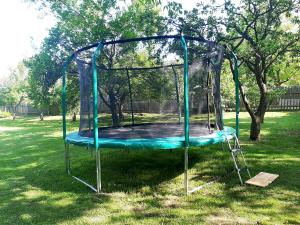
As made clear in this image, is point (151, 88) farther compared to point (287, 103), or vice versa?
point (287, 103)

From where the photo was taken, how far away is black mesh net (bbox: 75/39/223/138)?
508 cm

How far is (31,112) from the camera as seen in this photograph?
2617cm

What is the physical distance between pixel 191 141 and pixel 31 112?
79.9 ft

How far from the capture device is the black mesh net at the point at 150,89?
16.7 feet

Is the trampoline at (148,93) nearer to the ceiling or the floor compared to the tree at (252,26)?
nearer to the floor

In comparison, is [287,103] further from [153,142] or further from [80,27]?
[153,142]

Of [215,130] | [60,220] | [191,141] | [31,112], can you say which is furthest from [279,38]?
[31,112]

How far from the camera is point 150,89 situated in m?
6.29

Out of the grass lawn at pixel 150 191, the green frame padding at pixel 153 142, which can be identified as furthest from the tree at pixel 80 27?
the green frame padding at pixel 153 142

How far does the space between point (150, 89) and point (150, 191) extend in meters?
2.63

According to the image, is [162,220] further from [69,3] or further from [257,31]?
[69,3]

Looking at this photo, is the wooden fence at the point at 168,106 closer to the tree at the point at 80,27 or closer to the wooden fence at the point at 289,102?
the wooden fence at the point at 289,102

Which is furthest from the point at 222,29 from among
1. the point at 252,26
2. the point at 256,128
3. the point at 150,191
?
the point at 150,191

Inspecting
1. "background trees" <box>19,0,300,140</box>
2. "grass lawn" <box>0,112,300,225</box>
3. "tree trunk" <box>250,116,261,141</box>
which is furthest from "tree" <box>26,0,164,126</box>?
"grass lawn" <box>0,112,300,225</box>
